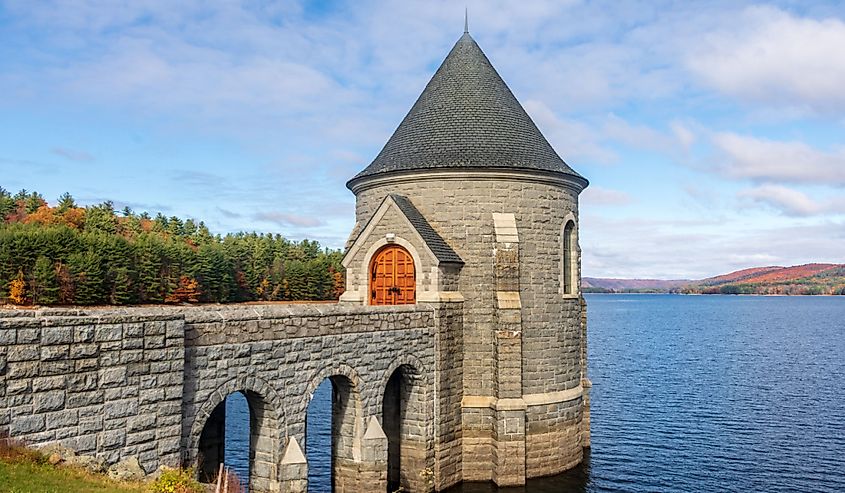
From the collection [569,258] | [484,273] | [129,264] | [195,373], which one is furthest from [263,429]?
[129,264]

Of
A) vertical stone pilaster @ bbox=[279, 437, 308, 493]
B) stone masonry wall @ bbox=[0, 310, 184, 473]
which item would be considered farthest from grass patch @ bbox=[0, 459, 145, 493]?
vertical stone pilaster @ bbox=[279, 437, 308, 493]

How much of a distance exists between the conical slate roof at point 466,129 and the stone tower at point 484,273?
0.05m

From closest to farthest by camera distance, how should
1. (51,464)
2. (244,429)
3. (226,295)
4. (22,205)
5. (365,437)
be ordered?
(51,464), (365,437), (244,429), (226,295), (22,205)

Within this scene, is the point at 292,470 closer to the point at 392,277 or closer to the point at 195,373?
the point at 195,373

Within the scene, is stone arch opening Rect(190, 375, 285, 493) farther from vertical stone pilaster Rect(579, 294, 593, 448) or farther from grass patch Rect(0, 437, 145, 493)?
vertical stone pilaster Rect(579, 294, 593, 448)

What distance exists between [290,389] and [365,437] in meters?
2.78

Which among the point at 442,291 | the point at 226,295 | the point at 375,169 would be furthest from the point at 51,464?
the point at 226,295

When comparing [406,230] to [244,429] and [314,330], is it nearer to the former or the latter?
[314,330]

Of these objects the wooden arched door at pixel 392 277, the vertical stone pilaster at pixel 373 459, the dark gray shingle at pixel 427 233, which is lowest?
the vertical stone pilaster at pixel 373 459

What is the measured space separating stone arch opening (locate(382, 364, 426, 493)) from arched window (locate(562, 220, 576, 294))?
5727 millimetres

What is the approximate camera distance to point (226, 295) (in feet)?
219

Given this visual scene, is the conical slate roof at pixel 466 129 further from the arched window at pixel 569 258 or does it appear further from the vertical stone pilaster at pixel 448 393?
the vertical stone pilaster at pixel 448 393

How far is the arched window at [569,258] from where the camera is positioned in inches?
799

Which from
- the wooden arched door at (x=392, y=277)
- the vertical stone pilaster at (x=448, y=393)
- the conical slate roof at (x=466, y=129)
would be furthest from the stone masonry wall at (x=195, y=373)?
the conical slate roof at (x=466, y=129)
